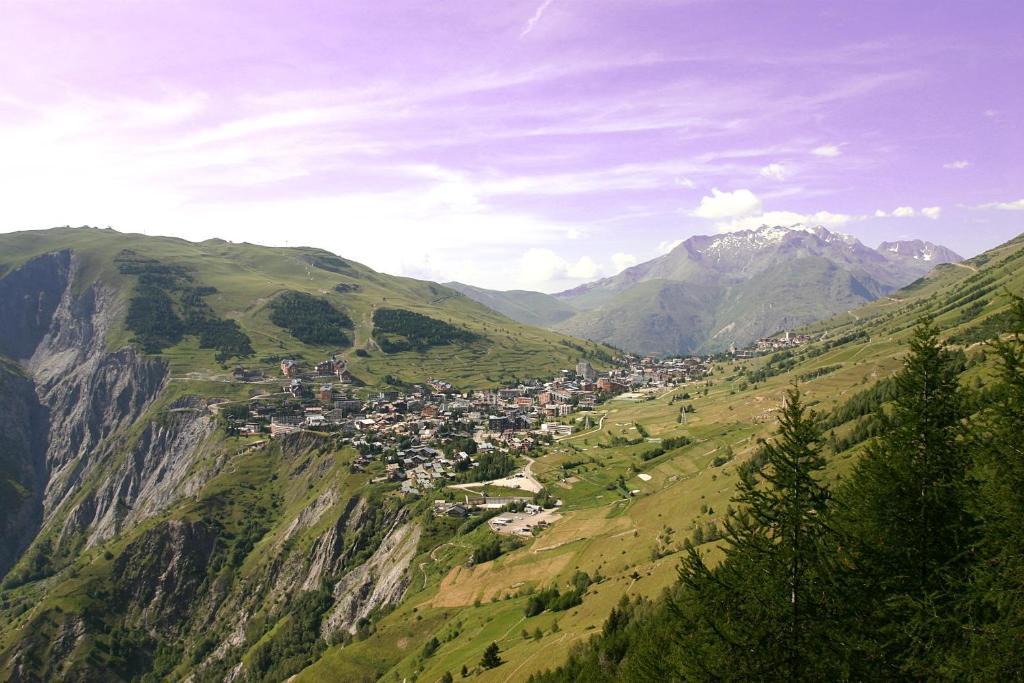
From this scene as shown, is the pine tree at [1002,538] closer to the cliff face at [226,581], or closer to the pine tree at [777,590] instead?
the pine tree at [777,590]

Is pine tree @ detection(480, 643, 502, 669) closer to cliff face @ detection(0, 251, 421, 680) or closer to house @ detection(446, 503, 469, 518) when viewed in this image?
cliff face @ detection(0, 251, 421, 680)

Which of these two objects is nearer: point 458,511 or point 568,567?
point 568,567

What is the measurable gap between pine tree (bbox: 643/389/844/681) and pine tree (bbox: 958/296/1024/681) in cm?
413

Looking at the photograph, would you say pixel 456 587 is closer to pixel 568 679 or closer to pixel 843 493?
pixel 568 679

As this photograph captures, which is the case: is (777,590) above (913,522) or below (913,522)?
below

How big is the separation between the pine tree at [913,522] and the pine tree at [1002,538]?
3.28ft

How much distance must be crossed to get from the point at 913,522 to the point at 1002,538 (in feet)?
11.0

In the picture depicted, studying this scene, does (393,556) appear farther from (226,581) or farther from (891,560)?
(891,560)

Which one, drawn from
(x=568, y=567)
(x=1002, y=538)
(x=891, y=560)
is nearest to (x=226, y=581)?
(x=568, y=567)

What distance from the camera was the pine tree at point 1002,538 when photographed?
17.3m

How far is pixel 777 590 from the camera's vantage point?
20953 millimetres

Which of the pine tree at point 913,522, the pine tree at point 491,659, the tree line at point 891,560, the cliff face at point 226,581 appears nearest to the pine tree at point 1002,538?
the tree line at point 891,560

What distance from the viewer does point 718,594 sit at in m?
22.3

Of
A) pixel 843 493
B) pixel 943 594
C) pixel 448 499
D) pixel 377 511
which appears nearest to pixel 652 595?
A: pixel 843 493
